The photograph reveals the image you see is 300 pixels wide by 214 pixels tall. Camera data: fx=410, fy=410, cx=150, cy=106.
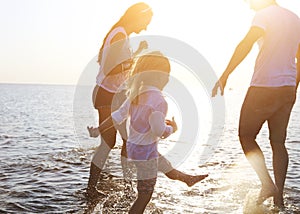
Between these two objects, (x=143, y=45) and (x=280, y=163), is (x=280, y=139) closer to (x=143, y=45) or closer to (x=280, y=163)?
(x=280, y=163)

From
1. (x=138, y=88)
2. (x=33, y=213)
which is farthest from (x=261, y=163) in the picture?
(x=33, y=213)

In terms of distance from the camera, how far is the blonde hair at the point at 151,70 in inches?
157

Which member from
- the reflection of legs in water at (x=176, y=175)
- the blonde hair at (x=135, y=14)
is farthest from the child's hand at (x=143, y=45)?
the reflection of legs in water at (x=176, y=175)

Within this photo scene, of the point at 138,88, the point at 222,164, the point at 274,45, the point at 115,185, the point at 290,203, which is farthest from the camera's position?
the point at 222,164

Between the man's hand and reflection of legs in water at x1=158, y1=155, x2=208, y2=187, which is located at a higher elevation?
the man's hand

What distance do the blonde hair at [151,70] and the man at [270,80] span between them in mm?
838

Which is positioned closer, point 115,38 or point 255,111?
point 255,111

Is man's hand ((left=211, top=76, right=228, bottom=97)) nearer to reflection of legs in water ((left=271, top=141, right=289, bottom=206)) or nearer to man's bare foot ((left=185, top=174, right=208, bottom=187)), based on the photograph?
man's bare foot ((left=185, top=174, right=208, bottom=187))

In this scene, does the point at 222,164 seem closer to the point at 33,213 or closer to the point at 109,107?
the point at 109,107

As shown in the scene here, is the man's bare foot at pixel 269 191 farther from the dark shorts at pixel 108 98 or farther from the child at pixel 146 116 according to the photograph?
the dark shorts at pixel 108 98

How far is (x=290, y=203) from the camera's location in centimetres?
557

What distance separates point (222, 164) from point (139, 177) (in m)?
4.81

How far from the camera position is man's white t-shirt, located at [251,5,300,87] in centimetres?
477

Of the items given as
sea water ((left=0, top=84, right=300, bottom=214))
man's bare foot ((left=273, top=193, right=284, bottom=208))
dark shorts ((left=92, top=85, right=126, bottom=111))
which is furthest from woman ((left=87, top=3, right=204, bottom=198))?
man's bare foot ((left=273, top=193, right=284, bottom=208))
